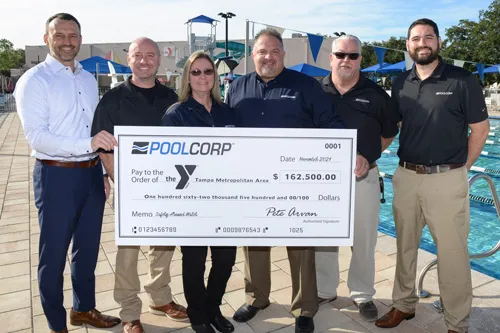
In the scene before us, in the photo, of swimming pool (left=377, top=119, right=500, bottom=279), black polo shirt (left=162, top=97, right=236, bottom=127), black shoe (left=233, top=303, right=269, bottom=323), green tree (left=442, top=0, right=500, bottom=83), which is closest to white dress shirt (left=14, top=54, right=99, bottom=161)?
black polo shirt (left=162, top=97, right=236, bottom=127)

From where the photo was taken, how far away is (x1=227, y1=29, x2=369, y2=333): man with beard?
2881 mm

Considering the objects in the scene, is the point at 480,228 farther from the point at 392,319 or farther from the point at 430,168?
the point at 430,168

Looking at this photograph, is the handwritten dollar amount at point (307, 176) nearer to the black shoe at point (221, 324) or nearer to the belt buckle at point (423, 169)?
the belt buckle at point (423, 169)

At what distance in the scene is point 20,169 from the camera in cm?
880

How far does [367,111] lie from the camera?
10.2 feet

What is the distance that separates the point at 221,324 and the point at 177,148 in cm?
137

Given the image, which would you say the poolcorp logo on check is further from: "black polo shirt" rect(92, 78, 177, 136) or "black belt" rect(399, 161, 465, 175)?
"black belt" rect(399, 161, 465, 175)

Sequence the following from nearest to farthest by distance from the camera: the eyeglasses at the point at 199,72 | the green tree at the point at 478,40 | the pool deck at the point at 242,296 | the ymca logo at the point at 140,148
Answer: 1. the ymca logo at the point at 140,148
2. the eyeglasses at the point at 199,72
3. the pool deck at the point at 242,296
4. the green tree at the point at 478,40

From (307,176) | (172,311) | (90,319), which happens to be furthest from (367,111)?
(90,319)

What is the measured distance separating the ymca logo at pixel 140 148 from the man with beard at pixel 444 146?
1793mm

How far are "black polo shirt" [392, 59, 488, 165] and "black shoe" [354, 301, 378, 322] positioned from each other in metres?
1.17

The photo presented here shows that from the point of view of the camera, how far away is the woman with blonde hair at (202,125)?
2695mm

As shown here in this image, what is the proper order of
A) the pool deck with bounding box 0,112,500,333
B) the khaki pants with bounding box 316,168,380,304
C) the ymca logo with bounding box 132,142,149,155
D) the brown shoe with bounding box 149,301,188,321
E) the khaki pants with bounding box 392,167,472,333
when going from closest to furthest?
the ymca logo with bounding box 132,142,149,155 → the khaki pants with bounding box 392,167,472,333 → the pool deck with bounding box 0,112,500,333 → the brown shoe with bounding box 149,301,188,321 → the khaki pants with bounding box 316,168,380,304

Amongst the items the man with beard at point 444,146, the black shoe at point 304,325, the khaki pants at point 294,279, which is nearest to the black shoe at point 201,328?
the khaki pants at point 294,279
